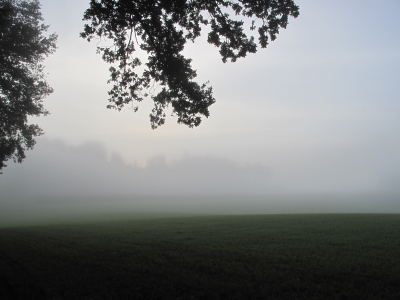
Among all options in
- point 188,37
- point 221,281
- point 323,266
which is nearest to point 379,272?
point 323,266

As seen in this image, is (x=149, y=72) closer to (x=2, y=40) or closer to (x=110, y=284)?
(x=110, y=284)

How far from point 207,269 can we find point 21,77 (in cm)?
2494

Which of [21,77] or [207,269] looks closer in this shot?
[207,269]

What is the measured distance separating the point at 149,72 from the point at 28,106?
1671 centimetres

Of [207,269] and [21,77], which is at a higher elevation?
[21,77]

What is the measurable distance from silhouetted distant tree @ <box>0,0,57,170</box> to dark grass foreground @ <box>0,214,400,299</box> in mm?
12885

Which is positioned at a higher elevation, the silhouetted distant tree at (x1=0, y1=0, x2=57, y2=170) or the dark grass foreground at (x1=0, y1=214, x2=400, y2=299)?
the silhouetted distant tree at (x1=0, y1=0, x2=57, y2=170)

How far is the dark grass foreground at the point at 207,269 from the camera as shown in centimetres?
765

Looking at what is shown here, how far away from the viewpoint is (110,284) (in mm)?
8398

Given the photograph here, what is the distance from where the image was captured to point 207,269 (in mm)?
9602

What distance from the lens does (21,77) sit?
2286cm

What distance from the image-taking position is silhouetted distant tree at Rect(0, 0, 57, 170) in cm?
2131

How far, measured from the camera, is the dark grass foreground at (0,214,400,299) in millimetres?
7652

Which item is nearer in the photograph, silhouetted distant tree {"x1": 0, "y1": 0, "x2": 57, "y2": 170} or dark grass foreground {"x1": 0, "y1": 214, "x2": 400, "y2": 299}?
dark grass foreground {"x1": 0, "y1": 214, "x2": 400, "y2": 299}
